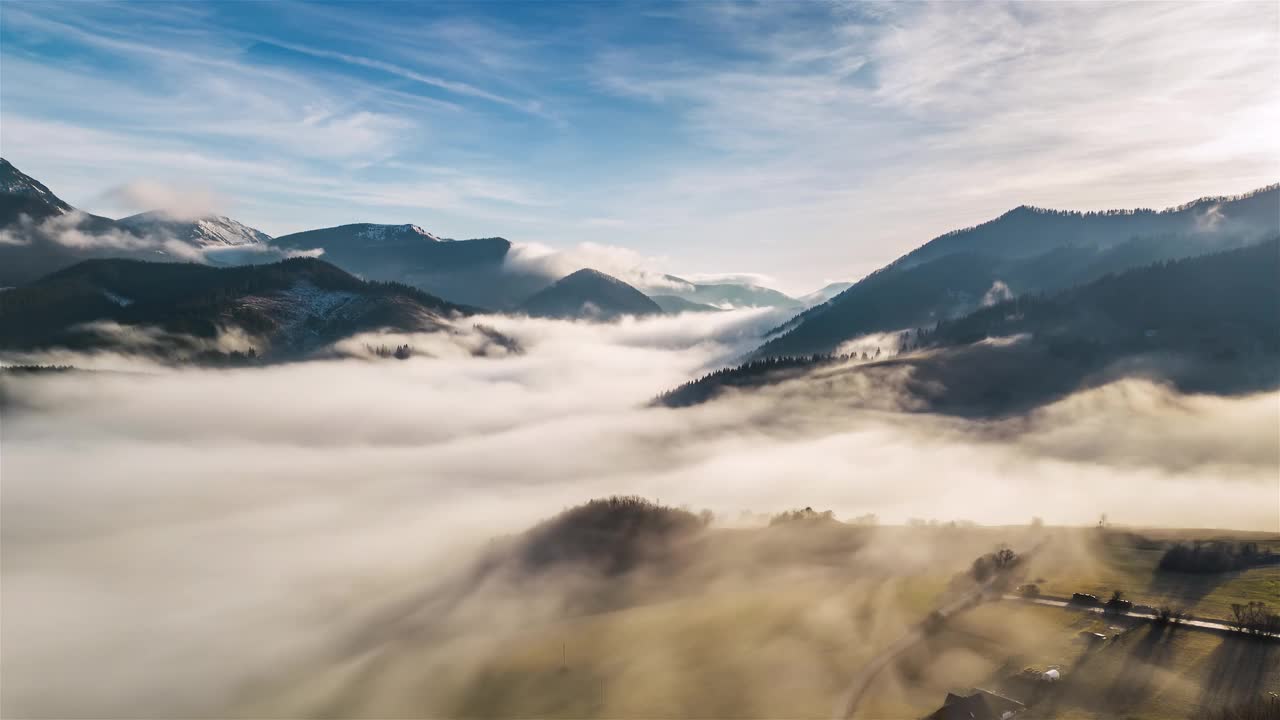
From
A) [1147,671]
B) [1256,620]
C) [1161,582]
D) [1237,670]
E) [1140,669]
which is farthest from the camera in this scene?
[1161,582]

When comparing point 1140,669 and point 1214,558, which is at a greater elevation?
point 1214,558

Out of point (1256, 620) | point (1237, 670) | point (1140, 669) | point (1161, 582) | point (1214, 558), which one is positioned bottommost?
point (1161, 582)

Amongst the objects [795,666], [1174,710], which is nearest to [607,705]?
[795,666]

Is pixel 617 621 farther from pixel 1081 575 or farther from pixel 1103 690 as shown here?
pixel 1081 575

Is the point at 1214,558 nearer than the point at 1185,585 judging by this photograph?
No

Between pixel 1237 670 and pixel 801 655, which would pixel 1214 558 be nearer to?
pixel 1237 670

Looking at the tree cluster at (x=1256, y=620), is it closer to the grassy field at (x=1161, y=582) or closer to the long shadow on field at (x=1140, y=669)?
the grassy field at (x=1161, y=582)

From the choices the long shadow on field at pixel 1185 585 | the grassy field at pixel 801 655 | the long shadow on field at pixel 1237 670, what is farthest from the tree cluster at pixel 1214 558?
the long shadow on field at pixel 1237 670

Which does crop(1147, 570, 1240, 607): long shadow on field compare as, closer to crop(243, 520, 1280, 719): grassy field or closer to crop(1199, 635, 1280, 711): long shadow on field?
crop(243, 520, 1280, 719): grassy field

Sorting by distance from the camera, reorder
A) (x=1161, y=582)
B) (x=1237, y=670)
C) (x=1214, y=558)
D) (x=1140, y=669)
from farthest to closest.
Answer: (x=1214, y=558) → (x=1161, y=582) → (x=1140, y=669) → (x=1237, y=670)

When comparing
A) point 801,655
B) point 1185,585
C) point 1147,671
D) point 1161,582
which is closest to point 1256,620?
point 1147,671

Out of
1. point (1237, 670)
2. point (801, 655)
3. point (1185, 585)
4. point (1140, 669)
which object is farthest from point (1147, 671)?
point (801, 655)
